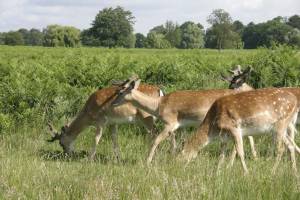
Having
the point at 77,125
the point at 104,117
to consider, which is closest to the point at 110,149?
the point at 104,117

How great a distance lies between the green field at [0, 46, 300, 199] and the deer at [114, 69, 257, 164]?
0.53 m

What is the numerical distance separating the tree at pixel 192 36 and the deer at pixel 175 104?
304ft

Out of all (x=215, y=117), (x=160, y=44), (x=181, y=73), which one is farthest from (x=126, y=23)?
(x=215, y=117)

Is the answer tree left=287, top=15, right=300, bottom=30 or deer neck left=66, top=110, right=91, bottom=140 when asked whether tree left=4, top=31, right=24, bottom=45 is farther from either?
deer neck left=66, top=110, right=91, bottom=140

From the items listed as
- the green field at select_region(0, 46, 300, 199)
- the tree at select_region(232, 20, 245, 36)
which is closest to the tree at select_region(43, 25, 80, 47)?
the tree at select_region(232, 20, 245, 36)

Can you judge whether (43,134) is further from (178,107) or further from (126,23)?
(126,23)

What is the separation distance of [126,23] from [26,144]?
82.0 metres

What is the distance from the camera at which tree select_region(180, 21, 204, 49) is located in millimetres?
104750

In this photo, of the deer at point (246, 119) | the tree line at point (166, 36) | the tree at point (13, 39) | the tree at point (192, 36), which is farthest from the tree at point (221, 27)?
the deer at point (246, 119)

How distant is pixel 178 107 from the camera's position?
10.3m

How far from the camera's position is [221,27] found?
251 ft

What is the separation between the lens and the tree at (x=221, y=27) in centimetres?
7506

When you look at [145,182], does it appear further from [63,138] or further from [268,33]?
[268,33]

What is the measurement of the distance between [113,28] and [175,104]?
3019 inches
